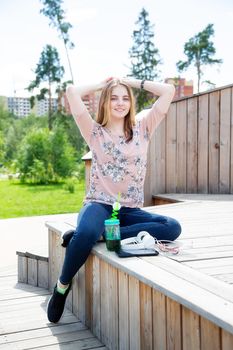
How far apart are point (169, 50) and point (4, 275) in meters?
21.0

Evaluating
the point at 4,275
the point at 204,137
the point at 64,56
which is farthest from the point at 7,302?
the point at 64,56

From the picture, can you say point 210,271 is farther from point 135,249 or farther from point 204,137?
point 204,137

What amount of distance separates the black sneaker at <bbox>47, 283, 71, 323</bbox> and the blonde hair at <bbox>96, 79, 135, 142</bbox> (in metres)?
0.90

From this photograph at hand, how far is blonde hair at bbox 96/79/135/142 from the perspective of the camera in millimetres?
2459

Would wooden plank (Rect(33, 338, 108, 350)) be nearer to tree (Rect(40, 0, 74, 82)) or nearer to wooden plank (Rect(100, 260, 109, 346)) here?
wooden plank (Rect(100, 260, 109, 346))

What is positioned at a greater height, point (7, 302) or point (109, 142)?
point (109, 142)

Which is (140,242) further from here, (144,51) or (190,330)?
(144,51)

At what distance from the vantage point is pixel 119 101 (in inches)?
96.4

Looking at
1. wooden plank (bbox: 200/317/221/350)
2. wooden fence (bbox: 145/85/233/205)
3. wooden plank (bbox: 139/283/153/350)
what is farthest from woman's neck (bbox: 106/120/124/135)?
wooden fence (bbox: 145/85/233/205)

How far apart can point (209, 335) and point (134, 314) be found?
541 mm

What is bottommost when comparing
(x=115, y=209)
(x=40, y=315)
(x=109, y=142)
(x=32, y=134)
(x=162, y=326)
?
(x=40, y=315)

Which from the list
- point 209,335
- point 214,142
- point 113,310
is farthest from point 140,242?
point 214,142

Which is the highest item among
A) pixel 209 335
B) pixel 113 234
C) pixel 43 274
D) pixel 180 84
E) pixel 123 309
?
pixel 180 84

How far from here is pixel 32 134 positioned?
14.4 metres
